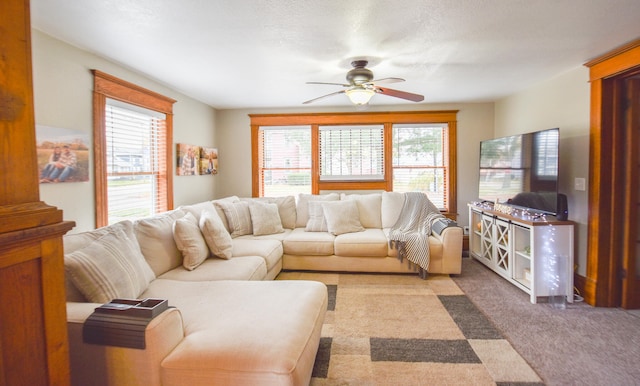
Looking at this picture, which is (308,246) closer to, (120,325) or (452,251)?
(452,251)

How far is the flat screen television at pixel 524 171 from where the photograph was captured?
10.6 feet

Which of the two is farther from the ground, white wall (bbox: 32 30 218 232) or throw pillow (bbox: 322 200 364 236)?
white wall (bbox: 32 30 218 232)

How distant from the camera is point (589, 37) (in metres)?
2.57

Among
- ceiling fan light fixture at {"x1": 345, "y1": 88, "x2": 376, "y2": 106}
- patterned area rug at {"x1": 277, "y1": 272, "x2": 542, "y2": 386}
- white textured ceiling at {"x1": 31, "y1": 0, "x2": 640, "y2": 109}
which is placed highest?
white textured ceiling at {"x1": 31, "y1": 0, "x2": 640, "y2": 109}

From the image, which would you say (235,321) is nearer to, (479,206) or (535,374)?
(535,374)

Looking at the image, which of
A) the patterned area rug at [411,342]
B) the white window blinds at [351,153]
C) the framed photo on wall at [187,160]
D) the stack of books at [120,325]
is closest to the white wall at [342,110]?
the white window blinds at [351,153]

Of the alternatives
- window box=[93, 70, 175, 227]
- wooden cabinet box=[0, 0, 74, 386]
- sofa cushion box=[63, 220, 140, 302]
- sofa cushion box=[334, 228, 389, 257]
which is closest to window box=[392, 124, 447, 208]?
sofa cushion box=[334, 228, 389, 257]

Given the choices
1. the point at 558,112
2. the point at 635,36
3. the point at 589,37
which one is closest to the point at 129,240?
the point at 589,37

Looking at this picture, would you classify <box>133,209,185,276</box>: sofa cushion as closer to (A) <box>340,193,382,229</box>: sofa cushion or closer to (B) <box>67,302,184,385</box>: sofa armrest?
(B) <box>67,302,184,385</box>: sofa armrest

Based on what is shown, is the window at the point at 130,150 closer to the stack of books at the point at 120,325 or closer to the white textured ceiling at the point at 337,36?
the white textured ceiling at the point at 337,36

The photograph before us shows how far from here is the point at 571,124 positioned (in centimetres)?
343

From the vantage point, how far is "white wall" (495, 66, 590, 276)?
325cm

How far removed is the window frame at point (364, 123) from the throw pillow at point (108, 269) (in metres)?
3.29

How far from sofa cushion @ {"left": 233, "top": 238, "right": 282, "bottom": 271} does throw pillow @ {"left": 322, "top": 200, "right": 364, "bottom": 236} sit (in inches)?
30.9
